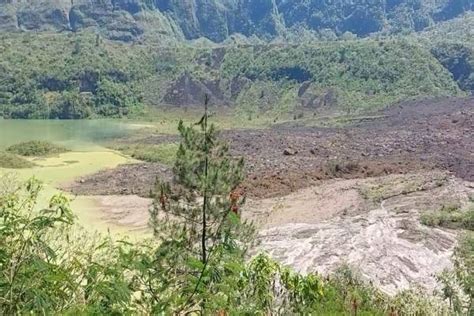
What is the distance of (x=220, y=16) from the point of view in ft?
550

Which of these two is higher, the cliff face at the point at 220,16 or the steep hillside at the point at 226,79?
the cliff face at the point at 220,16

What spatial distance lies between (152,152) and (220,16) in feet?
434

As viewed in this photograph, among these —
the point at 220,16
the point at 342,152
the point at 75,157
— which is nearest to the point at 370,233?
the point at 342,152

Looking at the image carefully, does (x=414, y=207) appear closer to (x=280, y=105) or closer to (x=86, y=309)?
(x=86, y=309)

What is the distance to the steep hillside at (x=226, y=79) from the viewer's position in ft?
225

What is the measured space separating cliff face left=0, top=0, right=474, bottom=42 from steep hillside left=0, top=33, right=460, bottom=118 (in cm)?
4555

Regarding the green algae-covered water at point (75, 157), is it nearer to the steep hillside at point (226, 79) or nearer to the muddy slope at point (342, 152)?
the muddy slope at point (342, 152)

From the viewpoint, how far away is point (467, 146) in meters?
38.3

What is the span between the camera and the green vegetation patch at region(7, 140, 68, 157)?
39.0 metres

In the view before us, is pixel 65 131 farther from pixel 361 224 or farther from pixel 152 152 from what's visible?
pixel 361 224

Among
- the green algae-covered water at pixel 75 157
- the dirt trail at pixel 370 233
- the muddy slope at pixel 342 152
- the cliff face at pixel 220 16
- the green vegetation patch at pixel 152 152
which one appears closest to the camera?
the dirt trail at pixel 370 233

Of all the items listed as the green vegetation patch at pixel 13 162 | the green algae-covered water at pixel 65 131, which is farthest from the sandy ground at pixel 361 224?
the green algae-covered water at pixel 65 131

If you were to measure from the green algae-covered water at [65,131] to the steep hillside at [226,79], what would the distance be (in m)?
6.04

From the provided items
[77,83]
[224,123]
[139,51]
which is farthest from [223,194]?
[139,51]
